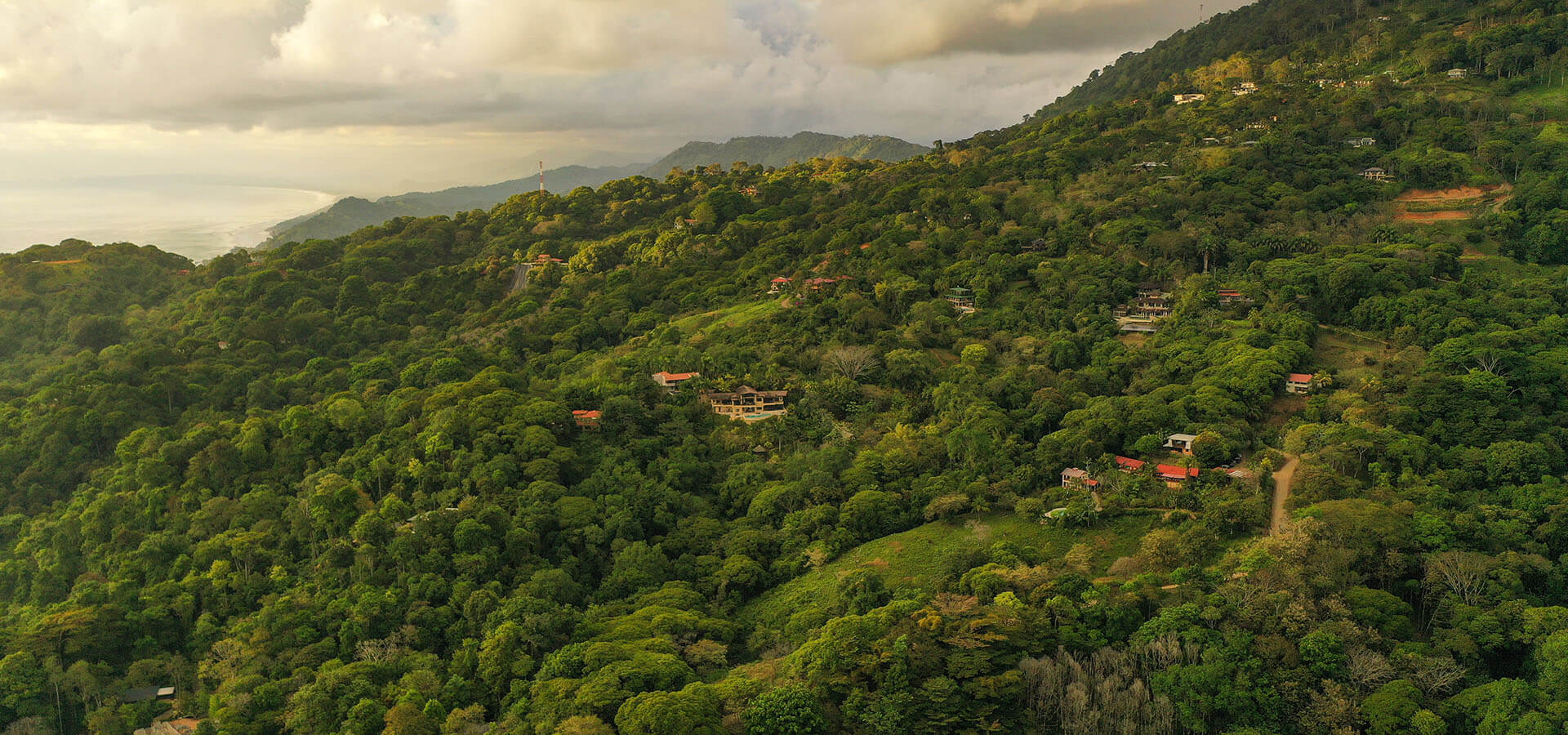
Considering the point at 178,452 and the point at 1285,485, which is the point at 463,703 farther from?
the point at 1285,485

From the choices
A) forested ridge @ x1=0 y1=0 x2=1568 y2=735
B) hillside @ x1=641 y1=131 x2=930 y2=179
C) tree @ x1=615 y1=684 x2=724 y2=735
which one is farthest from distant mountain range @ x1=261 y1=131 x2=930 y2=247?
tree @ x1=615 y1=684 x2=724 y2=735

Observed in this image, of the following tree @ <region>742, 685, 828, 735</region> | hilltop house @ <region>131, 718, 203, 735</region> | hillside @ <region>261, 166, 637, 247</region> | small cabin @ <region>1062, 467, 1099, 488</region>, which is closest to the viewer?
tree @ <region>742, 685, 828, 735</region>

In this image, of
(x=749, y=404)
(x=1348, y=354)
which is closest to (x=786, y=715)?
(x=749, y=404)

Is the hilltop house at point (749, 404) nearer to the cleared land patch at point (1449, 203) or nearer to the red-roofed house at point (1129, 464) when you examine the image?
the red-roofed house at point (1129, 464)

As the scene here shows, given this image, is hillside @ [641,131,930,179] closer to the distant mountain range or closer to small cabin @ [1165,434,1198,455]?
the distant mountain range

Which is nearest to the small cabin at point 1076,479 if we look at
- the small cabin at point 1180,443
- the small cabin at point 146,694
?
the small cabin at point 1180,443

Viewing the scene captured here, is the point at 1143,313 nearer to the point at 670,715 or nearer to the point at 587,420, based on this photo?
the point at 587,420
